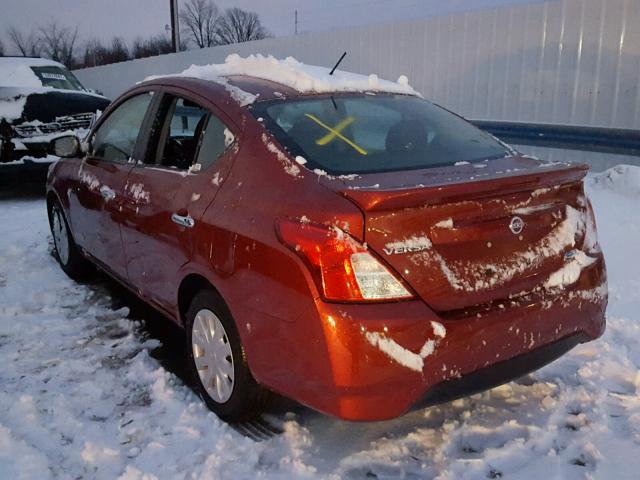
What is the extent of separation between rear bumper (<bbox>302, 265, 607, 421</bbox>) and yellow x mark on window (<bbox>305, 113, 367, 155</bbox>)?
0.88m

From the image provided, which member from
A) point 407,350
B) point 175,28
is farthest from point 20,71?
point 175,28

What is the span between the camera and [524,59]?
363 inches

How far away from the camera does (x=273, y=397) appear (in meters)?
2.91

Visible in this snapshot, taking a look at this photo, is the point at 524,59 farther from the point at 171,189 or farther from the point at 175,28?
the point at 175,28

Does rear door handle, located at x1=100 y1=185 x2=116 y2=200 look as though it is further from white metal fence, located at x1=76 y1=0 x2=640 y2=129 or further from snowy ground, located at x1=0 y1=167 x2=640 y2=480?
white metal fence, located at x1=76 y1=0 x2=640 y2=129

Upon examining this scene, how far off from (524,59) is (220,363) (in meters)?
7.90

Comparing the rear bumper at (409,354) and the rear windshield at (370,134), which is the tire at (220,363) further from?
the rear windshield at (370,134)

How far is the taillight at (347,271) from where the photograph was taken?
7.39 ft

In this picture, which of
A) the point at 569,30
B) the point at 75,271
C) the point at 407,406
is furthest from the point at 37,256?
the point at 569,30

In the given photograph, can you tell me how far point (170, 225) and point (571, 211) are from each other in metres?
1.93

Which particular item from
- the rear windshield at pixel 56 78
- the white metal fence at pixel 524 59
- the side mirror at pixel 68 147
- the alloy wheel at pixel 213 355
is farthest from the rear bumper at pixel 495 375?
the rear windshield at pixel 56 78

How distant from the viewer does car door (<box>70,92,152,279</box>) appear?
3886 millimetres

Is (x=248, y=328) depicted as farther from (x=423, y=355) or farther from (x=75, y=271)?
(x=75, y=271)

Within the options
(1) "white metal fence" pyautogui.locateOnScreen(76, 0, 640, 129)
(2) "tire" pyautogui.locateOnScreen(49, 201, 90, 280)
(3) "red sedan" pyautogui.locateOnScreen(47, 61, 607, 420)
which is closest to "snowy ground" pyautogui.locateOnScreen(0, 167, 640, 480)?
(3) "red sedan" pyautogui.locateOnScreen(47, 61, 607, 420)
